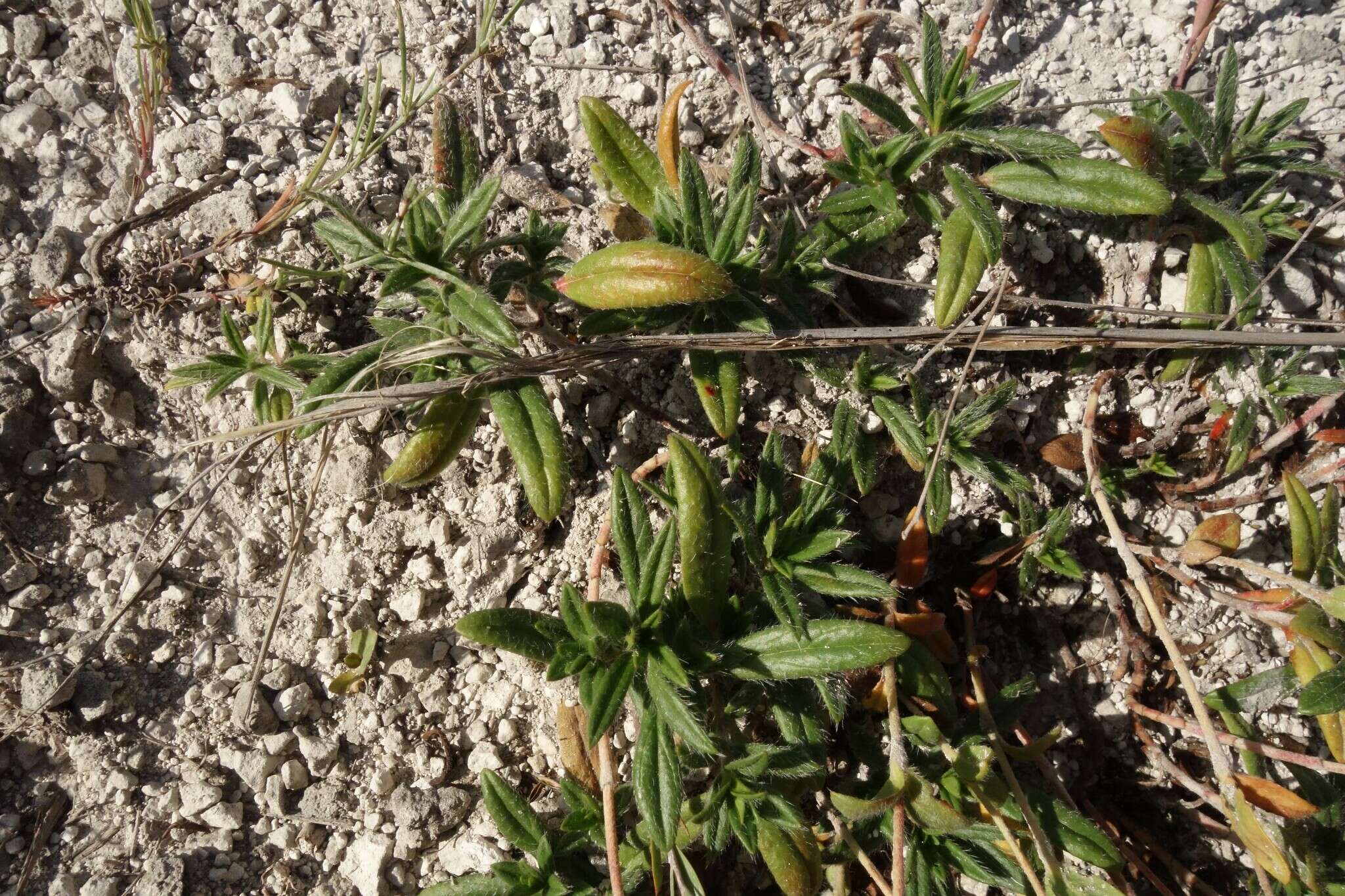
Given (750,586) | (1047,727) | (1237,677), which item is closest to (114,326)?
(750,586)

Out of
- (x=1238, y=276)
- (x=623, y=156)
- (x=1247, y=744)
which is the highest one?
(x=623, y=156)

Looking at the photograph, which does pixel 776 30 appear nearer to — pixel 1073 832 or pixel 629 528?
pixel 629 528

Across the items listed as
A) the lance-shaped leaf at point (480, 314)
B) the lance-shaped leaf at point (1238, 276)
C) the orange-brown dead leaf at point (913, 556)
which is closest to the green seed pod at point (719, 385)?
the lance-shaped leaf at point (480, 314)

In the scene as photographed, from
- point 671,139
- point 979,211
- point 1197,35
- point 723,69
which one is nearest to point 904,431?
point 979,211

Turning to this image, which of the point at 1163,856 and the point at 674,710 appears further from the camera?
the point at 1163,856

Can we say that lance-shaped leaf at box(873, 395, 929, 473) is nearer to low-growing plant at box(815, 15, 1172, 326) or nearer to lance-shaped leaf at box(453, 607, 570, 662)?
low-growing plant at box(815, 15, 1172, 326)

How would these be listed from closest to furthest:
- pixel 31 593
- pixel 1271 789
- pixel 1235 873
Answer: pixel 1271 789, pixel 31 593, pixel 1235 873

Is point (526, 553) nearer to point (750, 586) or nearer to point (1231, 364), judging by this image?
point (750, 586)
